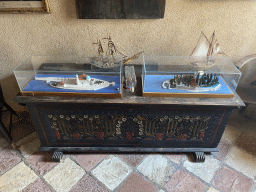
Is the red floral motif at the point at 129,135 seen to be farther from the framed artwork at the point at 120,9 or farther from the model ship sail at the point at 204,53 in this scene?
the framed artwork at the point at 120,9

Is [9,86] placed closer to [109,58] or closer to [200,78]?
[109,58]

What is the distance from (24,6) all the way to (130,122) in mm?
1635

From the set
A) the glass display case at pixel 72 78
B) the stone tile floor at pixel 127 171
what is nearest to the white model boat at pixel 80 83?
the glass display case at pixel 72 78

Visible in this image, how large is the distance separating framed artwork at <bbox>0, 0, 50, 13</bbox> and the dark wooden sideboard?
3.05 feet

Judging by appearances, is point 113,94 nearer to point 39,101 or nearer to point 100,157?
point 39,101

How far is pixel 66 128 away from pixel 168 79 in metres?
1.18

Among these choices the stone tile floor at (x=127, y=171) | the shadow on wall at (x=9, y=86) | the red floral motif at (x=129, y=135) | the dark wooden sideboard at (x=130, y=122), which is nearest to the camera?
the dark wooden sideboard at (x=130, y=122)

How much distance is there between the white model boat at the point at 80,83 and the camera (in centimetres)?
184

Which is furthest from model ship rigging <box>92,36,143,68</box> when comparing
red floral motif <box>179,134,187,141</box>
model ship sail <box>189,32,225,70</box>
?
red floral motif <box>179,134,187,141</box>

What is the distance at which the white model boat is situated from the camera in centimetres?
184

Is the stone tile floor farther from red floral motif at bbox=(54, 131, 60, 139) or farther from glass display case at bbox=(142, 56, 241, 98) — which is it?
glass display case at bbox=(142, 56, 241, 98)

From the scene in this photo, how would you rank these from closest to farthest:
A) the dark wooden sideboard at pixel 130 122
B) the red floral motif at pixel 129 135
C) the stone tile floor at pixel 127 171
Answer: the dark wooden sideboard at pixel 130 122
the stone tile floor at pixel 127 171
the red floral motif at pixel 129 135

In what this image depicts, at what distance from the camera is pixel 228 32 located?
84.7 inches

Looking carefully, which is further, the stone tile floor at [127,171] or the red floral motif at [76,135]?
the red floral motif at [76,135]
